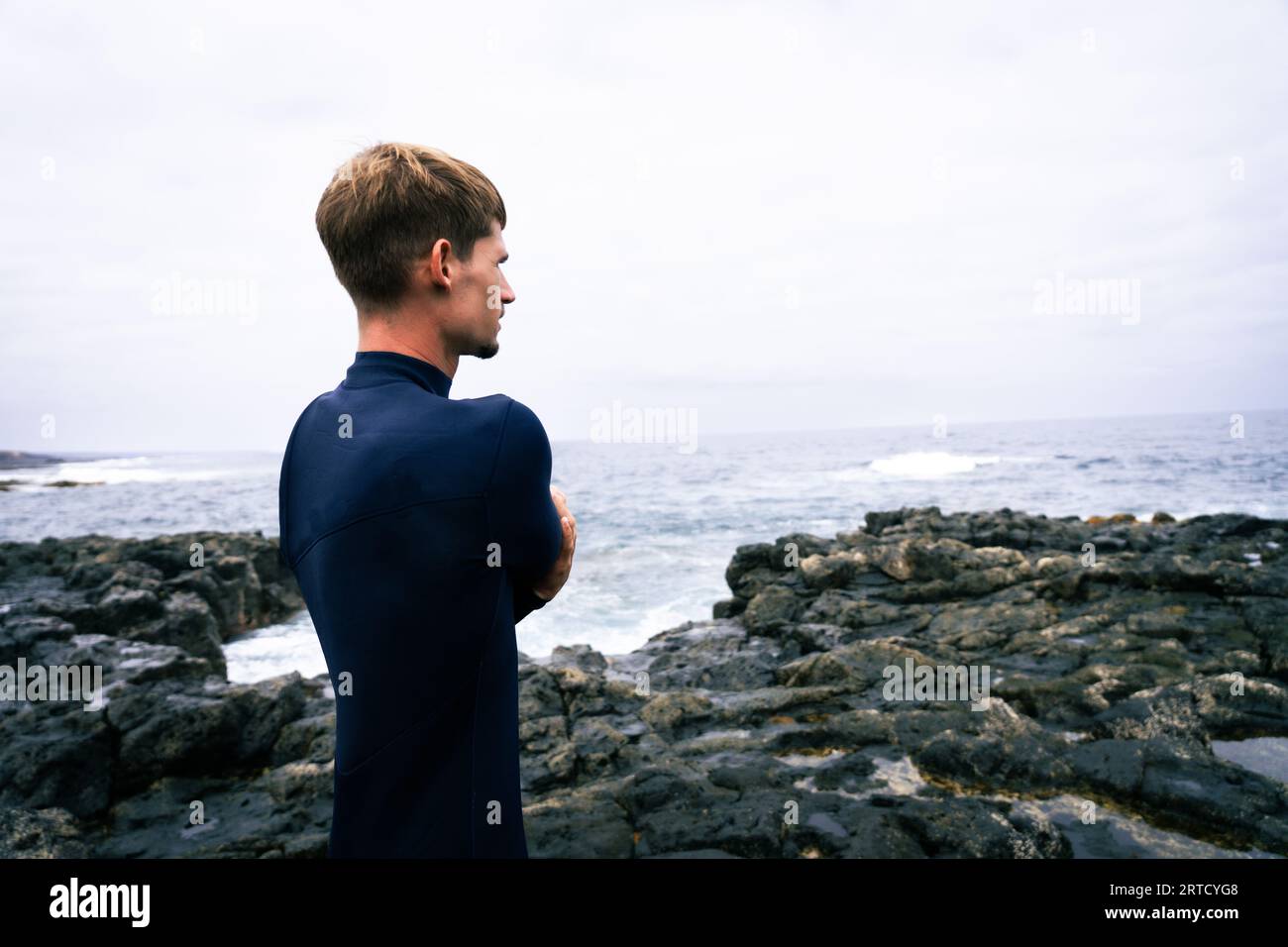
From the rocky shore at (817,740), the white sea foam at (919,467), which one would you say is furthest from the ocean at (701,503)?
the rocky shore at (817,740)

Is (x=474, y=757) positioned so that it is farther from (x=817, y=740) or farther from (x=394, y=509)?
(x=817, y=740)

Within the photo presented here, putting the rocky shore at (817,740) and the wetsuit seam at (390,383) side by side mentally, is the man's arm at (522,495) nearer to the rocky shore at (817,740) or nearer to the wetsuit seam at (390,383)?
the wetsuit seam at (390,383)

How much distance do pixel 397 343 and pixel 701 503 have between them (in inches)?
1529

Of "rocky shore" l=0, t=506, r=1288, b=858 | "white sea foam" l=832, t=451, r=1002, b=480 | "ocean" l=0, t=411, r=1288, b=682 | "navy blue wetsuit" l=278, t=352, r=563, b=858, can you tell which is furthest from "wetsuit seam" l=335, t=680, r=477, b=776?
"white sea foam" l=832, t=451, r=1002, b=480

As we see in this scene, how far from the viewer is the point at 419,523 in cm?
119

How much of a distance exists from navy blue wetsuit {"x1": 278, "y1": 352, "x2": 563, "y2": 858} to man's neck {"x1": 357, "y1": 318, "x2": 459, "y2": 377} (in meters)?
0.04

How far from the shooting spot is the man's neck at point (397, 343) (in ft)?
4.60

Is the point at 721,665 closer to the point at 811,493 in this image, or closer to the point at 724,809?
the point at 724,809

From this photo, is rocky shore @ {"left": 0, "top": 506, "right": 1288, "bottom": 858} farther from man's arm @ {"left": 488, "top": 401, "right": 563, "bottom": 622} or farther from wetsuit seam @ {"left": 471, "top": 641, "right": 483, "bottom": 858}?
man's arm @ {"left": 488, "top": 401, "right": 563, "bottom": 622}

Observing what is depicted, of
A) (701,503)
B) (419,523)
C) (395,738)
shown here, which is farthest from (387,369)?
(701,503)

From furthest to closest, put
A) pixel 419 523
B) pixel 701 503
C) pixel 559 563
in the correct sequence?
pixel 701 503
pixel 559 563
pixel 419 523

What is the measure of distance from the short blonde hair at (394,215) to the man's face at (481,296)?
0.02 m

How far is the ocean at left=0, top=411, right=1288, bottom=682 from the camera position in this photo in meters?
16.4

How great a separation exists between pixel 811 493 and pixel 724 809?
1585 inches
